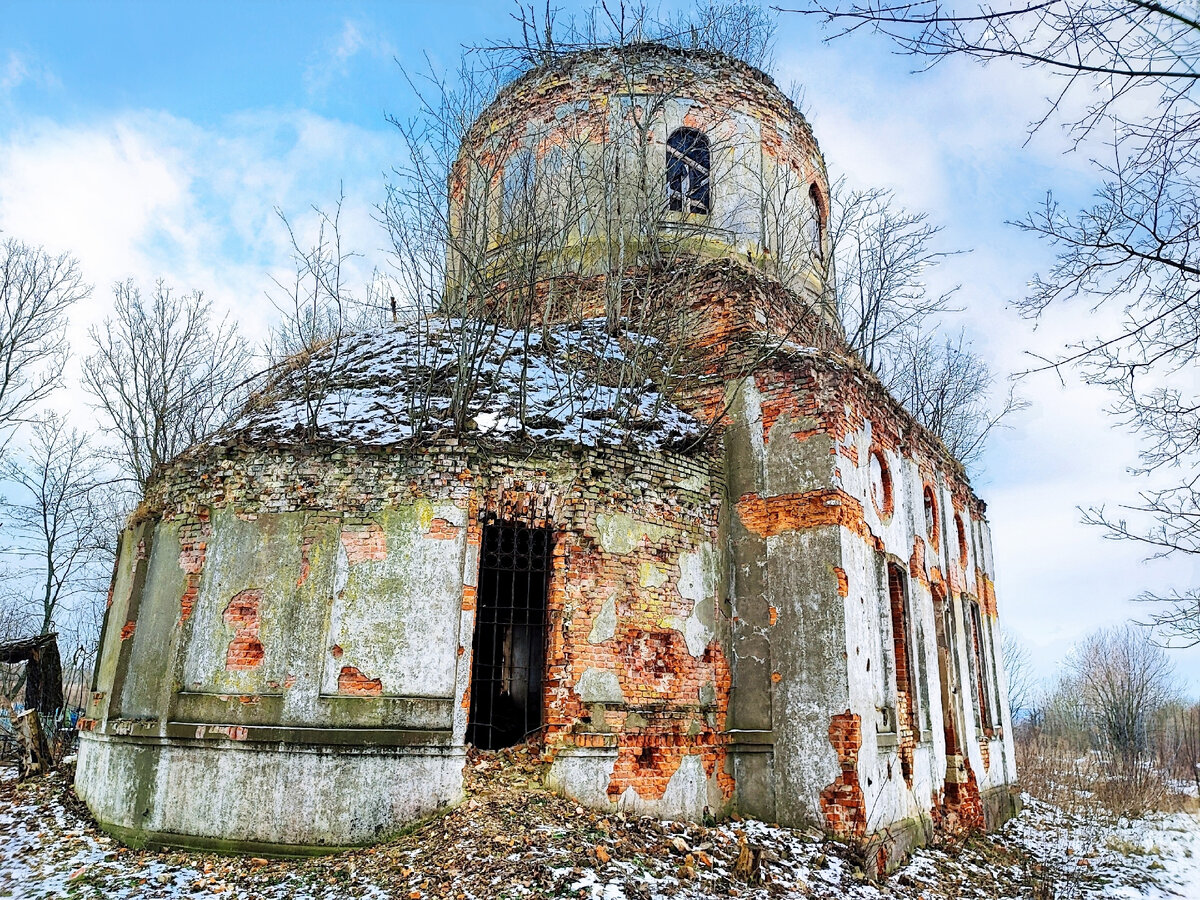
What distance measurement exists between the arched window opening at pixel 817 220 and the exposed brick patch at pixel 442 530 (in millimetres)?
9795

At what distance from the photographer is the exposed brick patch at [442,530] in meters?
8.28

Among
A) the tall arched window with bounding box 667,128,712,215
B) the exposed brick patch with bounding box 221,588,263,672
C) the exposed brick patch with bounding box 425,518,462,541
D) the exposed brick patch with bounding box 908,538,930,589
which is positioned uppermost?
the tall arched window with bounding box 667,128,712,215

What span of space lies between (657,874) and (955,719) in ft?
24.7

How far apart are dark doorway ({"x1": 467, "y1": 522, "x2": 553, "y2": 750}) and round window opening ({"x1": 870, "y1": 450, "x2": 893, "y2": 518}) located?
4714 mm

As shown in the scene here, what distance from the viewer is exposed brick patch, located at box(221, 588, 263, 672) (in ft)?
26.8

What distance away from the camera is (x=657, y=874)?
22.6 feet

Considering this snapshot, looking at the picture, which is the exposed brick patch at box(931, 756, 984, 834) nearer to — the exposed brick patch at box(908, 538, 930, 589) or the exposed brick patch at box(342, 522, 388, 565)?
the exposed brick patch at box(908, 538, 930, 589)

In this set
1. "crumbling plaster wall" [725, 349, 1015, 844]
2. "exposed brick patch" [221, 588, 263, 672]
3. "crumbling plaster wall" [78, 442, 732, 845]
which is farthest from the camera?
"crumbling plaster wall" [725, 349, 1015, 844]

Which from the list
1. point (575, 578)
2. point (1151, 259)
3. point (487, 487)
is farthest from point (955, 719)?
point (1151, 259)

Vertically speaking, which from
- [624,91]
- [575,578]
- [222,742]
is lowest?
[222,742]

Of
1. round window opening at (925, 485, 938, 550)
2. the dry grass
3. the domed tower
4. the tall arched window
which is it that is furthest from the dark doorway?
the dry grass

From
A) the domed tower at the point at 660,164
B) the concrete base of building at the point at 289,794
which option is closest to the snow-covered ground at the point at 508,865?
the concrete base of building at the point at 289,794

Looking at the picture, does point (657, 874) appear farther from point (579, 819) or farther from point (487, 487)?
point (487, 487)

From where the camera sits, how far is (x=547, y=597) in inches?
343
